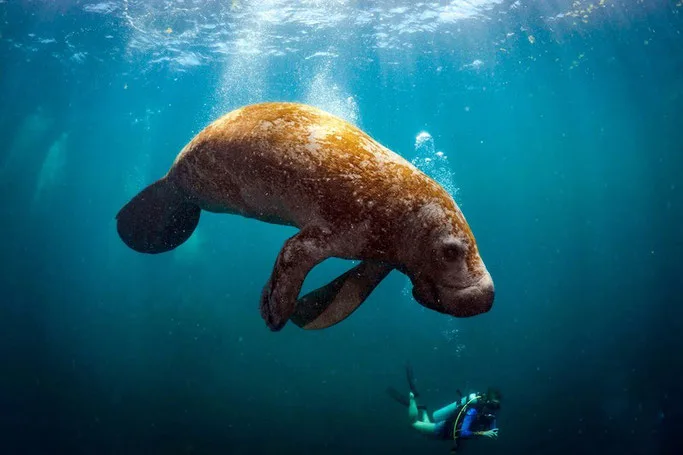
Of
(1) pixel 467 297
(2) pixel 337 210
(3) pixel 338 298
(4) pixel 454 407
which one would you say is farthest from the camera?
(4) pixel 454 407

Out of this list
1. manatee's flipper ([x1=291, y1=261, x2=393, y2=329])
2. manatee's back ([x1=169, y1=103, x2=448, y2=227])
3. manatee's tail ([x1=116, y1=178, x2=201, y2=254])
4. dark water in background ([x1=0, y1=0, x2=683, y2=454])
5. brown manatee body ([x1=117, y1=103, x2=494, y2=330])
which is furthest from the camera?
dark water in background ([x1=0, y1=0, x2=683, y2=454])

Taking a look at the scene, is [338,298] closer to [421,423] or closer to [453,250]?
[453,250]

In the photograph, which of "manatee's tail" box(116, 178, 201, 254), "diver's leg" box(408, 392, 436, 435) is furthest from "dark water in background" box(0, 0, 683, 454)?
Answer: "manatee's tail" box(116, 178, 201, 254)

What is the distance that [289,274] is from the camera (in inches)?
118

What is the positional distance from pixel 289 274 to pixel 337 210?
0.67 meters

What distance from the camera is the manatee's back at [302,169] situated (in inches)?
124

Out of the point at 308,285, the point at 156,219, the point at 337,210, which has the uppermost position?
the point at 156,219

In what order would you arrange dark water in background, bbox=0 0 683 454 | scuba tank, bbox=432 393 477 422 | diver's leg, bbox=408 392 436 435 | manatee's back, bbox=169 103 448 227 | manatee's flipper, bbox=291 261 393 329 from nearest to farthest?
manatee's back, bbox=169 103 448 227, manatee's flipper, bbox=291 261 393 329, scuba tank, bbox=432 393 477 422, diver's leg, bbox=408 392 436 435, dark water in background, bbox=0 0 683 454

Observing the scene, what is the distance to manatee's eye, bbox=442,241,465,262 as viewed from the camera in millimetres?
2961

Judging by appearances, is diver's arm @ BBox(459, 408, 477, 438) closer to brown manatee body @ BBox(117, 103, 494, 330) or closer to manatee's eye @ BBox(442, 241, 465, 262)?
brown manatee body @ BBox(117, 103, 494, 330)

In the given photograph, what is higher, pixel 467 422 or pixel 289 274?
pixel 289 274

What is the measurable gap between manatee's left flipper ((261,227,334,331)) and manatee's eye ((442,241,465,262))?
97 centimetres

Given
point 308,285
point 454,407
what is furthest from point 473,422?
point 308,285

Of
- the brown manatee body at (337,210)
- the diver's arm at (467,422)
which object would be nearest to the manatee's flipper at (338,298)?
the brown manatee body at (337,210)
